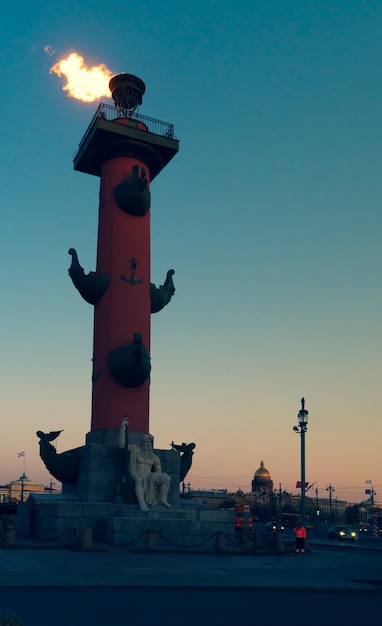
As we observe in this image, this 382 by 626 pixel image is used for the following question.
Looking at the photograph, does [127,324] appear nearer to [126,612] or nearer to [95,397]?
[95,397]

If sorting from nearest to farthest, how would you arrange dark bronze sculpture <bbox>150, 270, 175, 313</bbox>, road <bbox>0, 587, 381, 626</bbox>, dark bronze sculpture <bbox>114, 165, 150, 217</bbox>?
road <bbox>0, 587, 381, 626</bbox> → dark bronze sculpture <bbox>114, 165, 150, 217</bbox> → dark bronze sculpture <bbox>150, 270, 175, 313</bbox>

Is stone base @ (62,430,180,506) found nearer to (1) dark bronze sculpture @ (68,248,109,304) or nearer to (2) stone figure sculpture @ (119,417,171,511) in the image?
(2) stone figure sculpture @ (119,417,171,511)

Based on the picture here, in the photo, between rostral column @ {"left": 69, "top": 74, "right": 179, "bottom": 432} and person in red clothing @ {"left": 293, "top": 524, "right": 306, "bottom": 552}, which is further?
rostral column @ {"left": 69, "top": 74, "right": 179, "bottom": 432}

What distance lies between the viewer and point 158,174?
40.1m

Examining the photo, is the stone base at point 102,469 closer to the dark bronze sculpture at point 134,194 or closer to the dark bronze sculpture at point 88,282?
the dark bronze sculpture at point 88,282

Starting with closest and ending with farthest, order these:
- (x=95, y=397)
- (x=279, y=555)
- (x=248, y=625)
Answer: (x=248, y=625)
(x=279, y=555)
(x=95, y=397)

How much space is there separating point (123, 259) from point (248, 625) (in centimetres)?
2541

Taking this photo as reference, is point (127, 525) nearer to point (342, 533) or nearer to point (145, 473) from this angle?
point (145, 473)

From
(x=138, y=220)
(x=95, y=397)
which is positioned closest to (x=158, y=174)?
(x=138, y=220)

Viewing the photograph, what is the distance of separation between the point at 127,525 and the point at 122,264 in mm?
13241

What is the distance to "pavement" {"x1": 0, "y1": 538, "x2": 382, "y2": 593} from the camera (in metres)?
16.8

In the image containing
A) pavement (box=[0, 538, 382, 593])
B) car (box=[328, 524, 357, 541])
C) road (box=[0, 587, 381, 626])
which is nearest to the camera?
road (box=[0, 587, 381, 626])

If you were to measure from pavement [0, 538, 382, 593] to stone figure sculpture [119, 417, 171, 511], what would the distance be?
450cm

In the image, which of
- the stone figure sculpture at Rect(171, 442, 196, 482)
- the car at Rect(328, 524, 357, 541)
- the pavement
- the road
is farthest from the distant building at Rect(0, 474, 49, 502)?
the road
